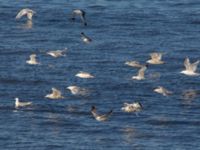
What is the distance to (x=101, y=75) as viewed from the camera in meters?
63.1

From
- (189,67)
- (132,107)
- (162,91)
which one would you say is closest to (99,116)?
(132,107)

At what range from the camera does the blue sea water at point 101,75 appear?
53.2m

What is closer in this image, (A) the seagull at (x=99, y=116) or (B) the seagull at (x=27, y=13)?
(A) the seagull at (x=99, y=116)

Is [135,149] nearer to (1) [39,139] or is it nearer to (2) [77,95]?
(1) [39,139]

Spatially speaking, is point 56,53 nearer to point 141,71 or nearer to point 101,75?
point 101,75

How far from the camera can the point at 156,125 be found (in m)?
54.9

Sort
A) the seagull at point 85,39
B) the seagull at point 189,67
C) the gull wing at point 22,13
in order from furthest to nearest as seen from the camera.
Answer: the gull wing at point 22,13, the seagull at point 85,39, the seagull at point 189,67

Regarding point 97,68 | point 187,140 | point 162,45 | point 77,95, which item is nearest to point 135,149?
point 187,140

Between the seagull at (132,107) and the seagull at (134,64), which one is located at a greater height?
the seagull at (132,107)

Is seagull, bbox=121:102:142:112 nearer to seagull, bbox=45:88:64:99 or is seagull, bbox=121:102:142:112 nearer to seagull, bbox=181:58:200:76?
seagull, bbox=45:88:64:99

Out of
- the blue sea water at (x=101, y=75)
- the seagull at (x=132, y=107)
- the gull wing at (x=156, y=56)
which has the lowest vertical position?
the blue sea water at (x=101, y=75)

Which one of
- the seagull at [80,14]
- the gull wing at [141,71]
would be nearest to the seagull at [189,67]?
the gull wing at [141,71]

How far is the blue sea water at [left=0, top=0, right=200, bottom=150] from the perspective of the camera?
5322 centimetres

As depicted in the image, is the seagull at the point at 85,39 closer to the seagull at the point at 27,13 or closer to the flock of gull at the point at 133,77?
the flock of gull at the point at 133,77
